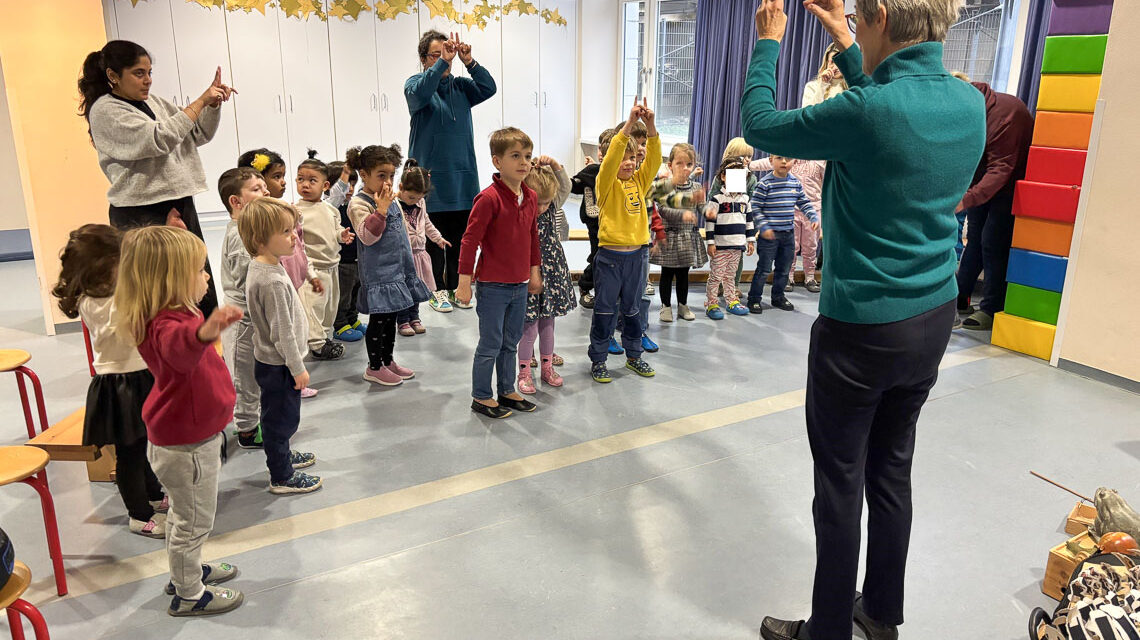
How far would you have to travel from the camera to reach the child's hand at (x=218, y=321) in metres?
1.75

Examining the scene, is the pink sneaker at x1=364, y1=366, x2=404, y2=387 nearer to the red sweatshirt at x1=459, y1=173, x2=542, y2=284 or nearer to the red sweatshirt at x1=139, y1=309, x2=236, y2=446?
the red sweatshirt at x1=459, y1=173, x2=542, y2=284

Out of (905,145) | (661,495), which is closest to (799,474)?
(661,495)

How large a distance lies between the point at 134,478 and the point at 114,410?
243 mm

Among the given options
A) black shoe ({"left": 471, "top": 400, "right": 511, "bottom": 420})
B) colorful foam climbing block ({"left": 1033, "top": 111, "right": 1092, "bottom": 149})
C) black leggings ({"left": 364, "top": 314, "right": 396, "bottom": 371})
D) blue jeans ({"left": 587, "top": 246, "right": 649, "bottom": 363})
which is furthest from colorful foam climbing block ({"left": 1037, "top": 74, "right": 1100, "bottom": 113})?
black leggings ({"left": 364, "top": 314, "right": 396, "bottom": 371})

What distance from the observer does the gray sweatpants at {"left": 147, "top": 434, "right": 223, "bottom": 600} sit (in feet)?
6.51

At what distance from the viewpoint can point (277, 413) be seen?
2.60m

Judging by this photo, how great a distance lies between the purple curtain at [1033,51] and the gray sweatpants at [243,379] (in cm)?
506

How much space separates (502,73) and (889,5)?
7709mm

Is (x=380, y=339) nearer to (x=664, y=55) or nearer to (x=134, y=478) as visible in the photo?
(x=134, y=478)

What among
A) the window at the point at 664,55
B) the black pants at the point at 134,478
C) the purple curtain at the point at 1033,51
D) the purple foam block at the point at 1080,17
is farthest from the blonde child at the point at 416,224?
the window at the point at 664,55

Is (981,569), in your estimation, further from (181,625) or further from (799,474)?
(181,625)

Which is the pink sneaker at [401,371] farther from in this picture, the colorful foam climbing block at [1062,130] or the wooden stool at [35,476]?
the colorful foam climbing block at [1062,130]

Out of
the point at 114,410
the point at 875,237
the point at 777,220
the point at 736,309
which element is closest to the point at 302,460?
the point at 114,410

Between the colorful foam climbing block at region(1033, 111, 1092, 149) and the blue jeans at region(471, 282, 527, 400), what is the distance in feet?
9.77
